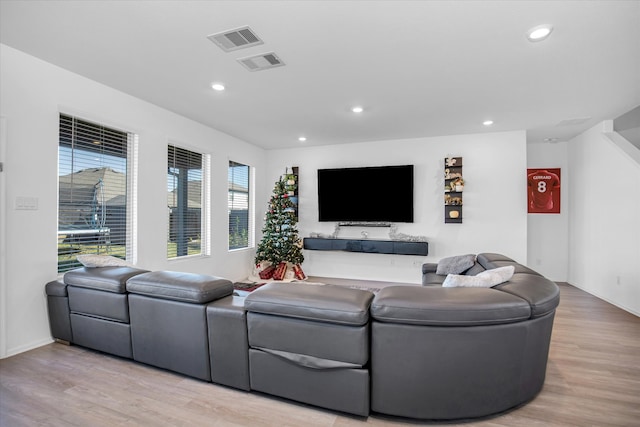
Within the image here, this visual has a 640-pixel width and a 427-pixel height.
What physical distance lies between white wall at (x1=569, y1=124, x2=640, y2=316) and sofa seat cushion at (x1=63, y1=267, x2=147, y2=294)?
18.7 feet

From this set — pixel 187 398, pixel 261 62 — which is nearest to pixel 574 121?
pixel 261 62

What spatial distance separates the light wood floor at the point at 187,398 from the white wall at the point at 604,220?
205cm

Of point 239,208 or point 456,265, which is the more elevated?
point 239,208

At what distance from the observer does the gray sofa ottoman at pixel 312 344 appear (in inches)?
69.3

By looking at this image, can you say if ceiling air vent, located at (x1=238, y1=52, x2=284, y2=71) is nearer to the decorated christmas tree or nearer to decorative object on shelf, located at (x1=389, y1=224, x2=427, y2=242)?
the decorated christmas tree

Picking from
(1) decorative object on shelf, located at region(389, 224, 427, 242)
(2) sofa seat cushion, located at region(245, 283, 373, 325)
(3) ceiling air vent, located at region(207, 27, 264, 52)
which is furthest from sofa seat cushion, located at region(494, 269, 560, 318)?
(1) decorative object on shelf, located at region(389, 224, 427, 242)

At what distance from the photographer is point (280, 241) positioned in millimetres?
5898

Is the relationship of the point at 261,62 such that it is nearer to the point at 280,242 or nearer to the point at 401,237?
the point at 280,242

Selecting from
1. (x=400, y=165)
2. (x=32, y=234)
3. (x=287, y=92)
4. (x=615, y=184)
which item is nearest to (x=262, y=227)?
(x=400, y=165)

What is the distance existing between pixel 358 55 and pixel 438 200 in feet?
11.6

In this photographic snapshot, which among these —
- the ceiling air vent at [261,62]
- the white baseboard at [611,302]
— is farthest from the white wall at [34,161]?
the white baseboard at [611,302]

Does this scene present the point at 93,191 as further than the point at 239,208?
No

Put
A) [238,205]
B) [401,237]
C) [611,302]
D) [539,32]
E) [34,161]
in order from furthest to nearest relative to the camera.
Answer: [238,205], [401,237], [611,302], [34,161], [539,32]

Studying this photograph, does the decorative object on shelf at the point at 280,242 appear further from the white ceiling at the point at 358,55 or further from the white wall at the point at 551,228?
the white wall at the point at 551,228
